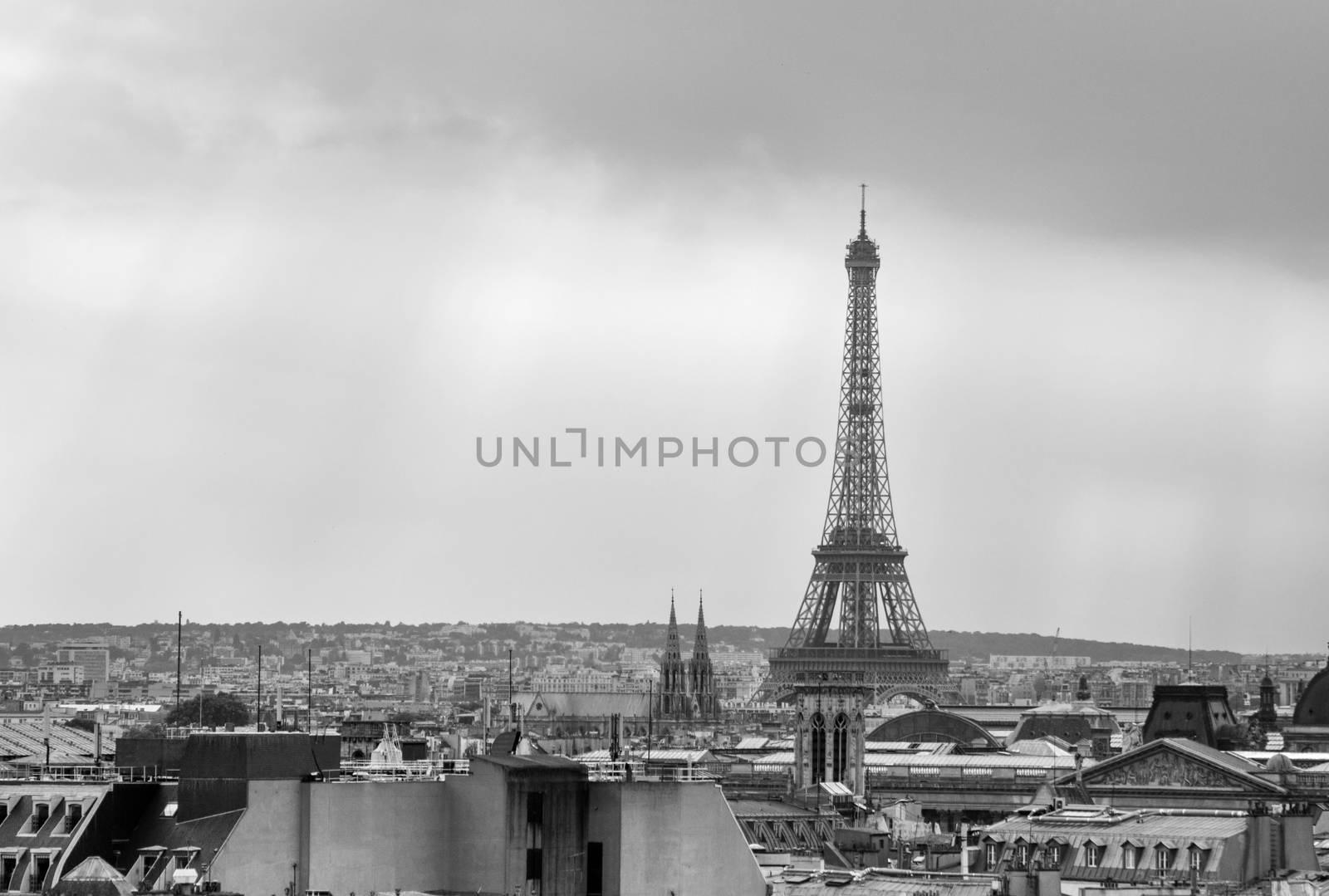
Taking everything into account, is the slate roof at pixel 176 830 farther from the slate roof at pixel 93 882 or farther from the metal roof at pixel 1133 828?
the metal roof at pixel 1133 828

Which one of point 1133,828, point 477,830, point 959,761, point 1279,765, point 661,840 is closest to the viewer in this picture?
point 477,830

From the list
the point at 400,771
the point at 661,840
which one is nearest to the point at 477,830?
the point at 661,840

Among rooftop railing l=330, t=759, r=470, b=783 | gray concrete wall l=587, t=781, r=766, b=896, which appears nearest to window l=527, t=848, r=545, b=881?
gray concrete wall l=587, t=781, r=766, b=896

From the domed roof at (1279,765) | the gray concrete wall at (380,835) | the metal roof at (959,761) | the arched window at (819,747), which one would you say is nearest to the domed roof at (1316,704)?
the metal roof at (959,761)

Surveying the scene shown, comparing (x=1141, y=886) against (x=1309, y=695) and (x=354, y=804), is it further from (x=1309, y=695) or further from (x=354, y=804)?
→ (x=1309, y=695)

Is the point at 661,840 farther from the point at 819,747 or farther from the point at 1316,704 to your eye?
the point at 1316,704

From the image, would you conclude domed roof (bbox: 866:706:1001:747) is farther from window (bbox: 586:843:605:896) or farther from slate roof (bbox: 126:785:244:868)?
window (bbox: 586:843:605:896)
